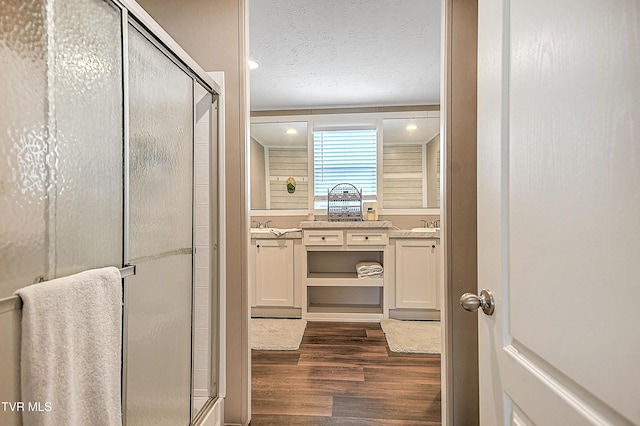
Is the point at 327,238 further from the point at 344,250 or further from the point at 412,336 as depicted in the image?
the point at 412,336

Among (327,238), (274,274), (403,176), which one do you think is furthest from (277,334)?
(403,176)

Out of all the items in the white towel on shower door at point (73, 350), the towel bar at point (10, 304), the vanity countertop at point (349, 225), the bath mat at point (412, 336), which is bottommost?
the bath mat at point (412, 336)

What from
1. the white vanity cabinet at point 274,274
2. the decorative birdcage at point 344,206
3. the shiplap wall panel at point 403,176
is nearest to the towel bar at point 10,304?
the white vanity cabinet at point 274,274

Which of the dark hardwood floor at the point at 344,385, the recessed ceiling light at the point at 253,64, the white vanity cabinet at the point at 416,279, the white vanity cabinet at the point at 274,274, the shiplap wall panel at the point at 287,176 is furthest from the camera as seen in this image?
the shiplap wall panel at the point at 287,176

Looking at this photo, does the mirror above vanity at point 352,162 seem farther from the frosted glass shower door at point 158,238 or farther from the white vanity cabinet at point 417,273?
the frosted glass shower door at point 158,238

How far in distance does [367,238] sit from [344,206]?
56 cm

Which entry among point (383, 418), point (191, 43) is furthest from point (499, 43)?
point (383, 418)

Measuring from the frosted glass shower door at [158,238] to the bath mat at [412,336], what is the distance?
1.89 meters

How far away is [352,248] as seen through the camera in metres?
3.58

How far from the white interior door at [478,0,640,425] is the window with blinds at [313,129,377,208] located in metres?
3.19

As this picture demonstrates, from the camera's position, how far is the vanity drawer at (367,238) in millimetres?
3557

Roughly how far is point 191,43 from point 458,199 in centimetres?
159

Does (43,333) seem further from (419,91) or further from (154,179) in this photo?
(419,91)

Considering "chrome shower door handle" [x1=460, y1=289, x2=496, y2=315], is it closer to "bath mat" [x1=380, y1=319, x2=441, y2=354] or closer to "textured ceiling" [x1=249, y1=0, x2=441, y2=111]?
"textured ceiling" [x1=249, y1=0, x2=441, y2=111]
